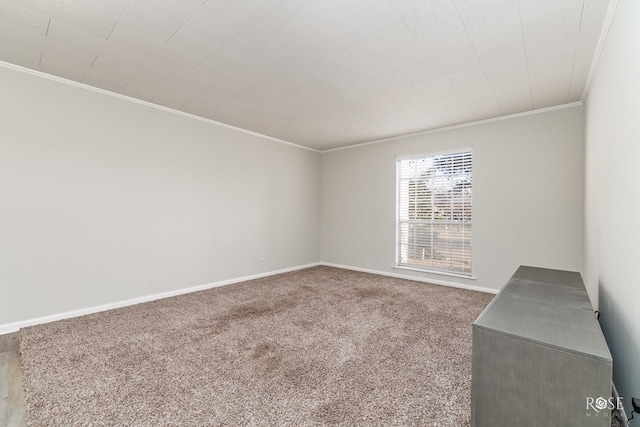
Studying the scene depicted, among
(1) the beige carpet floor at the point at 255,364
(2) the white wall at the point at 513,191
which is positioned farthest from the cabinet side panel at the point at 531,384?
(2) the white wall at the point at 513,191

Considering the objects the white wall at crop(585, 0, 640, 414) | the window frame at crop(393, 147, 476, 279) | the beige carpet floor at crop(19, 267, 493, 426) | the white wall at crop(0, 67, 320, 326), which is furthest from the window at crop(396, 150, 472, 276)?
the white wall at crop(0, 67, 320, 326)

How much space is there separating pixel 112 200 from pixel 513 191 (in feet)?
16.8

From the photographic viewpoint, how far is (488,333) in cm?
119

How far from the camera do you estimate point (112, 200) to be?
10.8 feet

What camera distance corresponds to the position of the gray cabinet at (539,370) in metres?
0.99

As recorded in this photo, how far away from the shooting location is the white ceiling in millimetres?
1889

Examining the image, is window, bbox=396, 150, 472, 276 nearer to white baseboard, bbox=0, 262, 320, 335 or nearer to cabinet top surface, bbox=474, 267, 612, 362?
cabinet top surface, bbox=474, 267, 612, 362

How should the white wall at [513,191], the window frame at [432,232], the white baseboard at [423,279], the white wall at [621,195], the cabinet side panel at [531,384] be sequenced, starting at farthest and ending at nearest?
the window frame at [432,232]
the white baseboard at [423,279]
the white wall at [513,191]
the white wall at [621,195]
the cabinet side panel at [531,384]

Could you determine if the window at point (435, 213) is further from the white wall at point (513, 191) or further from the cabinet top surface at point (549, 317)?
the cabinet top surface at point (549, 317)

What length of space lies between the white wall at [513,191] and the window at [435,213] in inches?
5.4

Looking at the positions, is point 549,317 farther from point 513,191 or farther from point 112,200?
point 112,200

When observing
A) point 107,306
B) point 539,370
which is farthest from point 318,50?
point 107,306

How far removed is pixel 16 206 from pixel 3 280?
0.71 metres

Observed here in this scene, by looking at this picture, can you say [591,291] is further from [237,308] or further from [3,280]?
[3,280]
